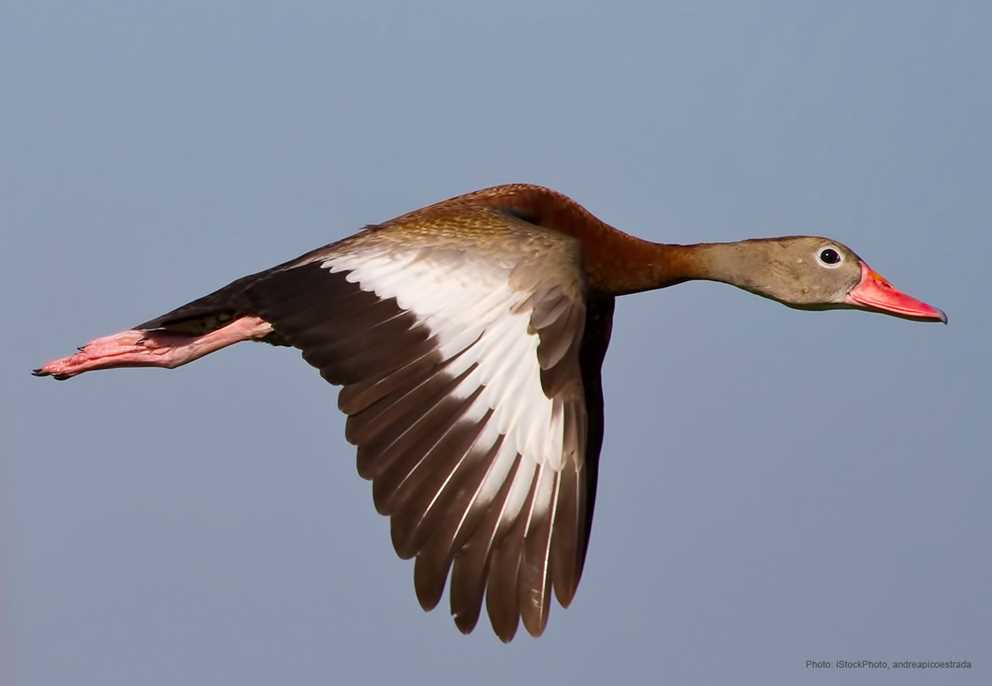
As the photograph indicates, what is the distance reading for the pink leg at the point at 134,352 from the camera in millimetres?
8852

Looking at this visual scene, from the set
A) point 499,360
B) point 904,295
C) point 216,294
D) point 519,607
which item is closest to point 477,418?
point 499,360

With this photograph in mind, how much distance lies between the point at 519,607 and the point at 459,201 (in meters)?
2.78

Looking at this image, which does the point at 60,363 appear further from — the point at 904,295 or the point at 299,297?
the point at 904,295

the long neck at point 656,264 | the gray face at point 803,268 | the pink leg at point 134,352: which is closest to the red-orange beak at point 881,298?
Answer: the gray face at point 803,268

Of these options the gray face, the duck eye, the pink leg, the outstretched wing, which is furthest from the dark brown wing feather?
the duck eye

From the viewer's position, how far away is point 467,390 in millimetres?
7199

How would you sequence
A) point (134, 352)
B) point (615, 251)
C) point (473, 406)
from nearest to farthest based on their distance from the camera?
1. point (473, 406)
2. point (134, 352)
3. point (615, 251)

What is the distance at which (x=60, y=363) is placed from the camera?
8984 mm

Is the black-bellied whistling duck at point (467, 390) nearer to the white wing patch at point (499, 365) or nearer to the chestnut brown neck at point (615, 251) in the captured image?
the white wing patch at point (499, 365)

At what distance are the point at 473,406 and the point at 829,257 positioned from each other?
3.33m

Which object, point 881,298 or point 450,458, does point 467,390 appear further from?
point 881,298

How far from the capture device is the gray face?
31.7 feet

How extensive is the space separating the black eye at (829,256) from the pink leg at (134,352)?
349 centimetres

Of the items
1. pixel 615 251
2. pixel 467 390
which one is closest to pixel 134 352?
pixel 467 390
